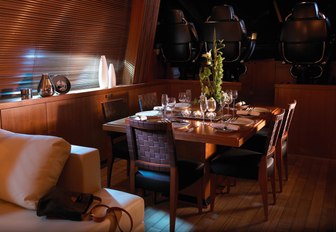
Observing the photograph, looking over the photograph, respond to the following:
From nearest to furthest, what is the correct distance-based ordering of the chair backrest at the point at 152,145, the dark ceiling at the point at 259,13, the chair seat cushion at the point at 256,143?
1. the chair backrest at the point at 152,145
2. the chair seat cushion at the point at 256,143
3. the dark ceiling at the point at 259,13

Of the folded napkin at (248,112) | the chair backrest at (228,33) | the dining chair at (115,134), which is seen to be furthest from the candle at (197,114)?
the chair backrest at (228,33)

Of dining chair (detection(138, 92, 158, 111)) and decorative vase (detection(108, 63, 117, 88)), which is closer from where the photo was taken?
dining chair (detection(138, 92, 158, 111))

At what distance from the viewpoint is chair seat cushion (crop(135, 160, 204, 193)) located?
107 inches

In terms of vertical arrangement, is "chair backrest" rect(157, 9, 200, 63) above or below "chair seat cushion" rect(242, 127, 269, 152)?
above

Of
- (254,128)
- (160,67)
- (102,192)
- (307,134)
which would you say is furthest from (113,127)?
(160,67)

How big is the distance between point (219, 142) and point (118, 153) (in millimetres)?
1174

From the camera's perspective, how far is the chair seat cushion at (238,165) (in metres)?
2.91

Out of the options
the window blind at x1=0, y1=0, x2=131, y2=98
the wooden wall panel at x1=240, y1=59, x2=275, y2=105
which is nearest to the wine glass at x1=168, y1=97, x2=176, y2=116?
the window blind at x1=0, y1=0, x2=131, y2=98

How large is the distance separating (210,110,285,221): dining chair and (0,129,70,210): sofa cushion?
1.34 meters

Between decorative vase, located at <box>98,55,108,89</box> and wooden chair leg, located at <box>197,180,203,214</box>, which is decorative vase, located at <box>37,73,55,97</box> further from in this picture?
Answer: wooden chair leg, located at <box>197,180,203,214</box>

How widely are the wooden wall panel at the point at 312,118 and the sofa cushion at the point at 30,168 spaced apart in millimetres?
3434

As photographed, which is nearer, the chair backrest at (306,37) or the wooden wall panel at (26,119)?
the wooden wall panel at (26,119)

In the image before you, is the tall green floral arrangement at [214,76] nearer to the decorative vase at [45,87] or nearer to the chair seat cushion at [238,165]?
the chair seat cushion at [238,165]

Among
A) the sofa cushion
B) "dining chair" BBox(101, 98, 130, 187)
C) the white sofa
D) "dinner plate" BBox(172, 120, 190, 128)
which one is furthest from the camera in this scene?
"dining chair" BBox(101, 98, 130, 187)
